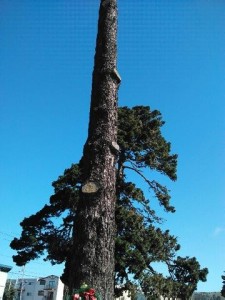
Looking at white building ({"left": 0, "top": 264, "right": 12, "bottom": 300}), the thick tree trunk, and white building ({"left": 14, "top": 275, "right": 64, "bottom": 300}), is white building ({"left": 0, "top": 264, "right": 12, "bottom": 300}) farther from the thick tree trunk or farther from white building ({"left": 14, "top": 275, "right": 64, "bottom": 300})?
white building ({"left": 14, "top": 275, "right": 64, "bottom": 300})

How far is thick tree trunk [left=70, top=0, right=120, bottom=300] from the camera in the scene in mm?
4617

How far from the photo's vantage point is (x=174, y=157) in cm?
2191

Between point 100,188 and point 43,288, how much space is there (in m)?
81.4

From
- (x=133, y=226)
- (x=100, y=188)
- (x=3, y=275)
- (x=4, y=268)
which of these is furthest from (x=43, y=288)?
(x=100, y=188)

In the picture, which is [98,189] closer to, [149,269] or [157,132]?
[149,269]

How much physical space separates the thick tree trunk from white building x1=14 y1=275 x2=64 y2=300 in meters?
75.3

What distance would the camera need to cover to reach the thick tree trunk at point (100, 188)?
15.1ft

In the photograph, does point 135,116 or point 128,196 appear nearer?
point 128,196

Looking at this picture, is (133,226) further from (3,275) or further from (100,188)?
(3,275)

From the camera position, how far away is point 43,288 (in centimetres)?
8025

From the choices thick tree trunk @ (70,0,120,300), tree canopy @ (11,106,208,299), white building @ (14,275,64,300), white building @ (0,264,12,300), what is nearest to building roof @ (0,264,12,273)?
white building @ (0,264,12,300)

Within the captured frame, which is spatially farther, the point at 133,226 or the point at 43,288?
the point at 43,288

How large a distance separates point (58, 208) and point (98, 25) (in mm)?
14601

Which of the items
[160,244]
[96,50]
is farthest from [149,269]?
[96,50]
